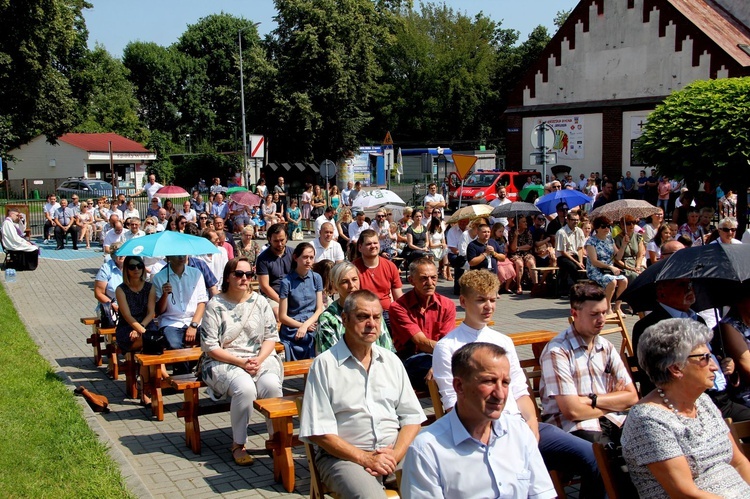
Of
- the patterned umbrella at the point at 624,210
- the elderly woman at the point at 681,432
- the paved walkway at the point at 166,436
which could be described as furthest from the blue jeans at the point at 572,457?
the patterned umbrella at the point at 624,210

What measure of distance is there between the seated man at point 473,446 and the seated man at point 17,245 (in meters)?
18.8

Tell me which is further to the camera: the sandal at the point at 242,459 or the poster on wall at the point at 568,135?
the poster on wall at the point at 568,135

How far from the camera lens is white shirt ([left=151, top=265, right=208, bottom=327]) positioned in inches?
337

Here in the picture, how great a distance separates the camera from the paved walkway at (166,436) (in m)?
5.92

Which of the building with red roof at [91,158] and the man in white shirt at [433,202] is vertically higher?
the building with red roof at [91,158]

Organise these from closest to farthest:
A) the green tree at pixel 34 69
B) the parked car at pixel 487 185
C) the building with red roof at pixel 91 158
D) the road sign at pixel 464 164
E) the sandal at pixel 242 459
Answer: the sandal at pixel 242 459, the road sign at pixel 464 164, the parked car at pixel 487 185, the green tree at pixel 34 69, the building with red roof at pixel 91 158

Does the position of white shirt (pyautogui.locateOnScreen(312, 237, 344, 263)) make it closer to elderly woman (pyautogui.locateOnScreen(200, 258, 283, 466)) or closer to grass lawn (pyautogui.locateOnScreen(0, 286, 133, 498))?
grass lawn (pyautogui.locateOnScreen(0, 286, 133, 498))

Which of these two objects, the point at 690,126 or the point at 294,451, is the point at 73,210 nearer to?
the point at 690,126

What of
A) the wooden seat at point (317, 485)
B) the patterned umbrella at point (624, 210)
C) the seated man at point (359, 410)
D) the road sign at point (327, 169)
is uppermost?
the road sign at point (327, 169)

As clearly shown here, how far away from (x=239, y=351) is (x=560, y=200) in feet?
38.7

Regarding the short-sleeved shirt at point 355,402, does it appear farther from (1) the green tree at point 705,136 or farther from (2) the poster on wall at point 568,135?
(2) the poster on wall at point 568,135

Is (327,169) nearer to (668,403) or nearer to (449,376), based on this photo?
(449,376)

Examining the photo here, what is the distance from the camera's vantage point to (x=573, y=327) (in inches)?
207

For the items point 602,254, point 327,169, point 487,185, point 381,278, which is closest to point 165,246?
point 381,278
